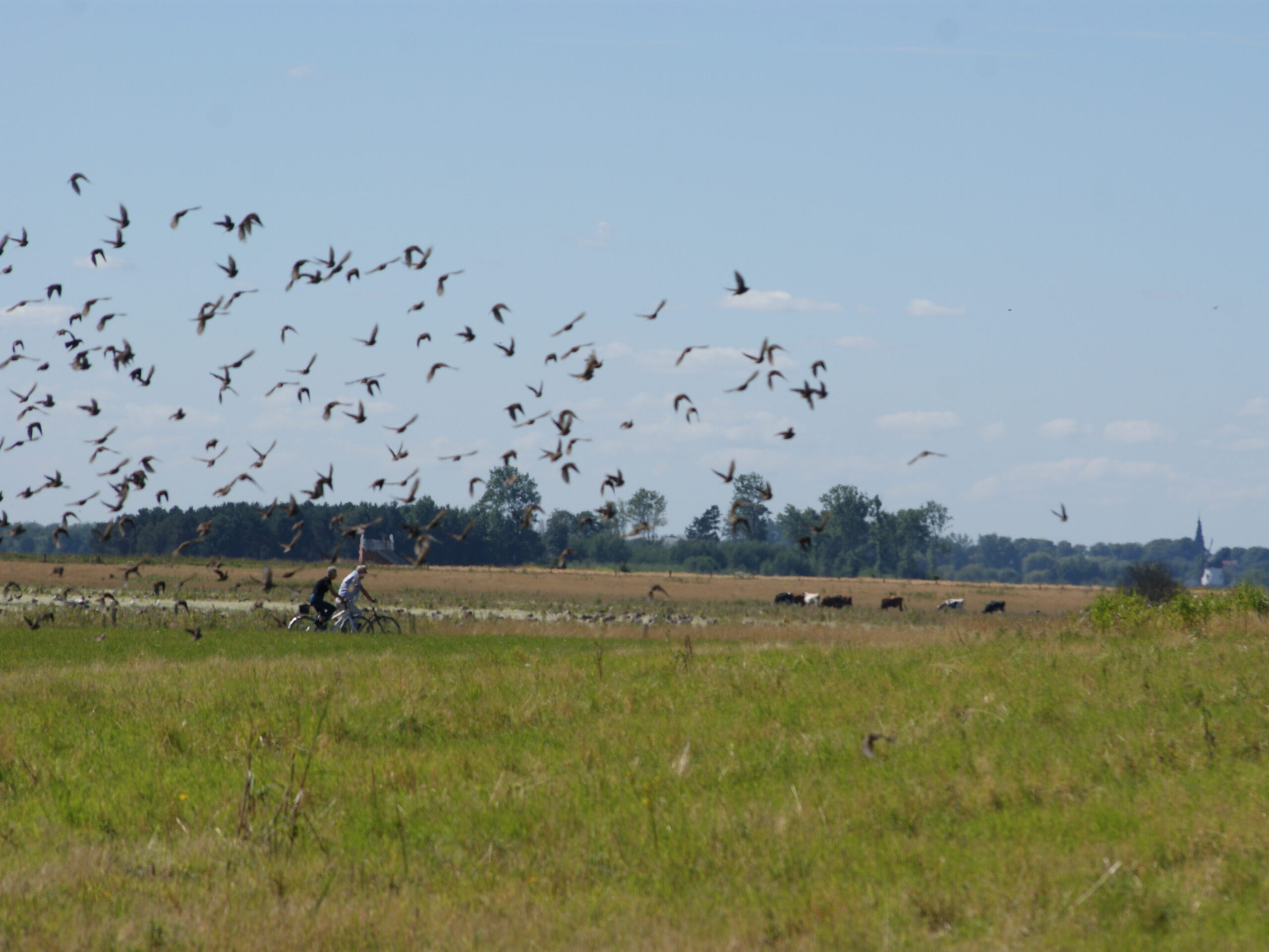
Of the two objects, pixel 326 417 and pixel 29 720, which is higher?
pixel 326 417

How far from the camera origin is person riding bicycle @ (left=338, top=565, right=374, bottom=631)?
104 ft

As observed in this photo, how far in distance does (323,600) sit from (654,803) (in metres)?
23.1

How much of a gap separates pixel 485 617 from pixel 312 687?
3246 centimetres

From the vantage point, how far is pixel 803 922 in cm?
825

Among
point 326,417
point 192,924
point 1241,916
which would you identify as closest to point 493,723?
point 326,417

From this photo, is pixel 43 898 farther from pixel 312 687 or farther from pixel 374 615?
pixel 374 615

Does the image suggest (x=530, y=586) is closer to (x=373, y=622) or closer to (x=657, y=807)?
(x=373, y=622)

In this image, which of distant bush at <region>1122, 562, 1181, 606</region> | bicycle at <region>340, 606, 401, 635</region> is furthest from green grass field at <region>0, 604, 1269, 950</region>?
distant bush at <region>1122, 562, 1181, 606</region>

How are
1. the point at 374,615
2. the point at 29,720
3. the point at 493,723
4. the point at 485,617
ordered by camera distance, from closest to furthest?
the point at 493,723
the point at 29,720
the point at 374,615
the point at 485,617

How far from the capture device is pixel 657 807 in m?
11.3

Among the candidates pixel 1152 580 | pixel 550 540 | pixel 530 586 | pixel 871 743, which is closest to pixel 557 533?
pixel 550 540

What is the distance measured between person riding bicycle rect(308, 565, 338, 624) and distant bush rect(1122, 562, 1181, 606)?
4089cm

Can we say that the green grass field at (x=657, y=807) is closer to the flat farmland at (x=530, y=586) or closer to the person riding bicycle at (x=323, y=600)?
the person riding bicycle at (x=323, y=600)

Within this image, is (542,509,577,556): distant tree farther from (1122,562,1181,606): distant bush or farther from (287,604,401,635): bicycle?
(287,604,401,635): bicycle
